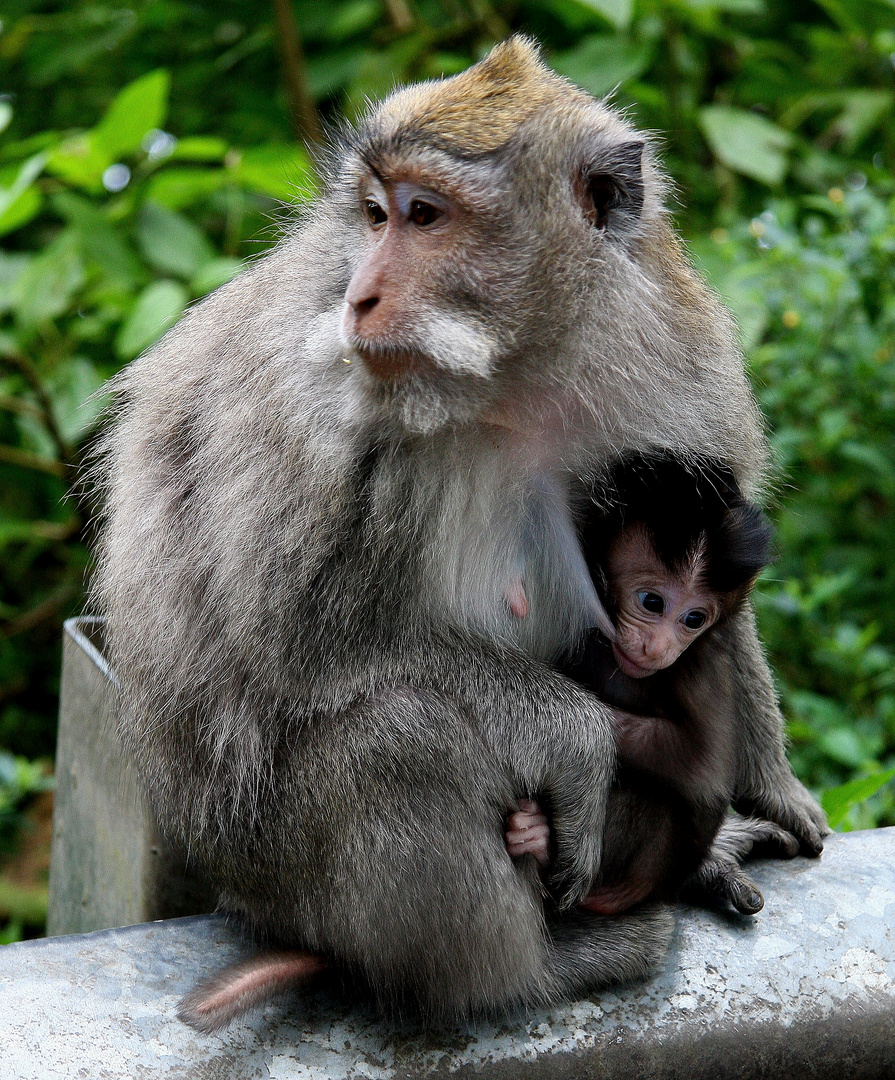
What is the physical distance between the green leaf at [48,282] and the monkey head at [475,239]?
2.64 meters

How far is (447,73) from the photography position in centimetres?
453

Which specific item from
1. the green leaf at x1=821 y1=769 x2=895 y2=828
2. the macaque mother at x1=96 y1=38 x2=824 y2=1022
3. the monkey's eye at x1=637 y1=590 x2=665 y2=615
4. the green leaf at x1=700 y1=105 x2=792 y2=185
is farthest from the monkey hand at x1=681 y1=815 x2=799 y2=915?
the green leaf at x1=700 y1=105 x2=792 y2=185

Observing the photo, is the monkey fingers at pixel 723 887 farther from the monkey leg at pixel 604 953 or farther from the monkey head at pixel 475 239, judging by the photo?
the monkey head at pixel 475 239

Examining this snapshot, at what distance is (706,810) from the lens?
240cm

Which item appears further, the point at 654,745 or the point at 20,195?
the point at 20,195

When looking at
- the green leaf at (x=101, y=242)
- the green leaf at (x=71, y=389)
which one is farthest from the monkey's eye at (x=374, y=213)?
the green leaf at (x=71, y=389)

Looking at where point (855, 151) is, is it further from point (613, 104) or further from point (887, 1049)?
point (887, 1049)

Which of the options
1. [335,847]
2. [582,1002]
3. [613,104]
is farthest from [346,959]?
[613,104]

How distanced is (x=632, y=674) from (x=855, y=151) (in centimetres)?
451

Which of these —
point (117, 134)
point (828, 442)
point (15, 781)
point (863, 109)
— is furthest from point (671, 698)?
point (863, 109)

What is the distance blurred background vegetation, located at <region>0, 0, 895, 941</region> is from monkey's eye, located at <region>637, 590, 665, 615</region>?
34.4 inches

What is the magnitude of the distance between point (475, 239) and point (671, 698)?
102cm

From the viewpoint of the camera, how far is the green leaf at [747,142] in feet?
17.5

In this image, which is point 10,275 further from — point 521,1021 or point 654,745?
point 521,1021
